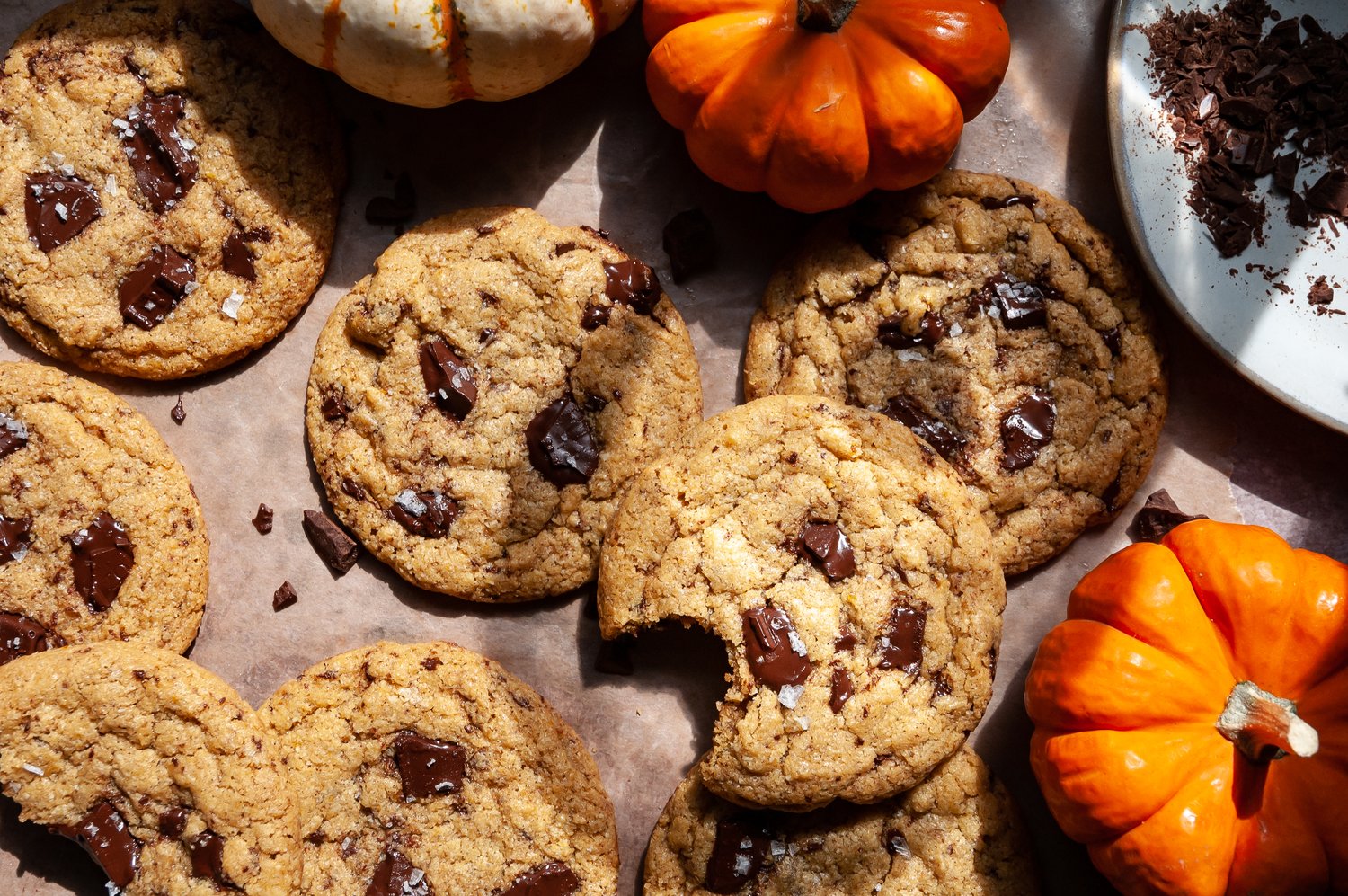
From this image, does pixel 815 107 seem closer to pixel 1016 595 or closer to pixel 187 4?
pixel 1016 595

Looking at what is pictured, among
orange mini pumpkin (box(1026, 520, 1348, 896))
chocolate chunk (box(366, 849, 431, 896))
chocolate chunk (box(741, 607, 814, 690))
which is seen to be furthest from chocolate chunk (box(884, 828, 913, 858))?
chocolate chunk (box(366, 849, 431, 896))

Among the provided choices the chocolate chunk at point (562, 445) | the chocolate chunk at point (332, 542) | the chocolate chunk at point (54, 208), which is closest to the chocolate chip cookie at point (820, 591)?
the chocolate chunk at point (562, 445)

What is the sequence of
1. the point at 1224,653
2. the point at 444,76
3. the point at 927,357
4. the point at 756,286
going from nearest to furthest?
1. the point at 1224,653
2. the point at 444,76
3. the point at 927,357
4. the point at 756,286

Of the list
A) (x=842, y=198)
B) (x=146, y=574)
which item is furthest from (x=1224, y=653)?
(x=146, y=574)

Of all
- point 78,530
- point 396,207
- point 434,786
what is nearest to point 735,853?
point 434,786

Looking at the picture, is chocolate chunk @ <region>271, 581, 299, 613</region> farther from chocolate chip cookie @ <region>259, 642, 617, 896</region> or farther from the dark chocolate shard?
the dark chocolate shard

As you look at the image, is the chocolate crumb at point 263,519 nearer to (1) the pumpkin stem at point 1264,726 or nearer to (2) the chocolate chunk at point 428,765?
(2) the chocolate chunk at point 428,765
